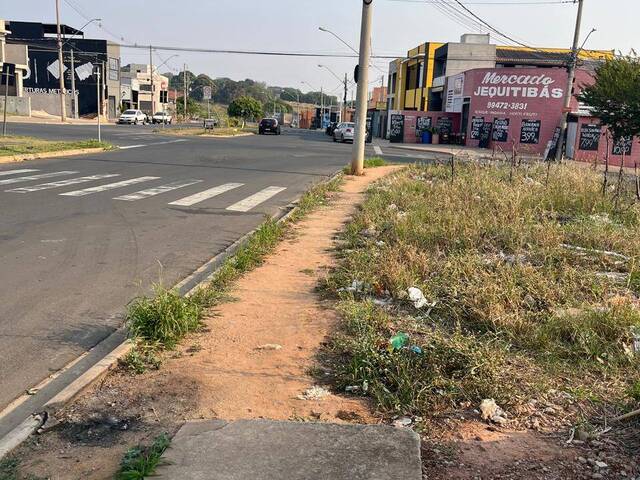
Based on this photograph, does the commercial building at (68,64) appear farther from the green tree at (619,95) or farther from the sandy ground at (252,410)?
the sandy ground at (252,410)

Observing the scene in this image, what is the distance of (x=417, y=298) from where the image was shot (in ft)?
18.7

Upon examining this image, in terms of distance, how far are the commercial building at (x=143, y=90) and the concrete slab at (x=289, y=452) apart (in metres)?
83.2

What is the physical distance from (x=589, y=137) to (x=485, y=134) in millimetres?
8945

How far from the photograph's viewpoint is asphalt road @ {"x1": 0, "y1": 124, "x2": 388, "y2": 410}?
17.0 ft

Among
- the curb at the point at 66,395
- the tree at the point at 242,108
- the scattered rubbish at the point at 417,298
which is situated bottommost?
the curb at the point at 66,395

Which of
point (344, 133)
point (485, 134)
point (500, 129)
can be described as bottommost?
point (344, 133)

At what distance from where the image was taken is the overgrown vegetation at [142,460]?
9.85 ft

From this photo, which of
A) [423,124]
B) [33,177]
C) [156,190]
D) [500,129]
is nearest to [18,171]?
[33,177]

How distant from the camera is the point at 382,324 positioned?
5.07 meters

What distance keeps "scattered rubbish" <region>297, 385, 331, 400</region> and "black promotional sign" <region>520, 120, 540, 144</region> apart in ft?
124

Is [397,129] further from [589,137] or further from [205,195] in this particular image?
[205,195]

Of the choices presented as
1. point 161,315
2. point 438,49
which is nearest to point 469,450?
point 161,315

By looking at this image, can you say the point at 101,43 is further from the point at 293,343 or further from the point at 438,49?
the point at 293,343

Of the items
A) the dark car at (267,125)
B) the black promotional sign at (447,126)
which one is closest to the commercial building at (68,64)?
the dark car at (267,125)
